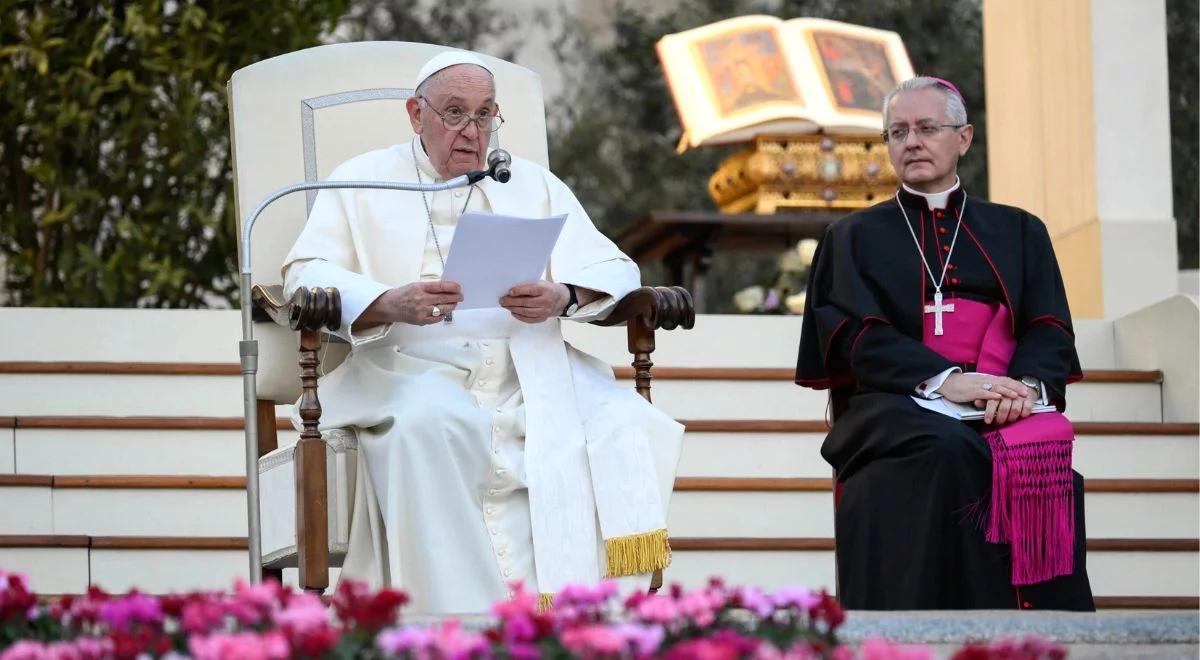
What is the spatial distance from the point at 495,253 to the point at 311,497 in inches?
23.7

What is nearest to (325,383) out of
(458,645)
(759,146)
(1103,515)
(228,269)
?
(458,645)

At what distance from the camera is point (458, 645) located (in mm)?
1966

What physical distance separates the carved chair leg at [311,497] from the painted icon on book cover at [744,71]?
468 cm

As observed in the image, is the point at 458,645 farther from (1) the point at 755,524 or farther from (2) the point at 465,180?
(1) the point at 755,524

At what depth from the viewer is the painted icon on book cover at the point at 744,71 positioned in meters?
8.15

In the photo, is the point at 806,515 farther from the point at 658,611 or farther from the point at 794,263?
the point at 658,611

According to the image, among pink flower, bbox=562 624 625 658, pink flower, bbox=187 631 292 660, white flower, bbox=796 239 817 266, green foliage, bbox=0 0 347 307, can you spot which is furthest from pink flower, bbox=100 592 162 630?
white flower, bbox=796 239 817 266

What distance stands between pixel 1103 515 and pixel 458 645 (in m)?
3.79

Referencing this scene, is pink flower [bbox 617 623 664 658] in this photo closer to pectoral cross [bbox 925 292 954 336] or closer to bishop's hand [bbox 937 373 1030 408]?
bishop's hand [bbox 937 373 1030 408]

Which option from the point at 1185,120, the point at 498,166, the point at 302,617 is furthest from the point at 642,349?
the point at 1185,120

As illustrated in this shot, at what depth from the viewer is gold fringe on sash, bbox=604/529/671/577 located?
3791 mm

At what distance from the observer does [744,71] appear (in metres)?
8.25

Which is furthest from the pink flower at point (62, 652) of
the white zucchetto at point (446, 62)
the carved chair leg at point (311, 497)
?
the white zucchetto at point (446, 62)

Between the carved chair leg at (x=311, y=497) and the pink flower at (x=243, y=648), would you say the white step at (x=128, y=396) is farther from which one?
the pink flower at (x=243, y=648)
